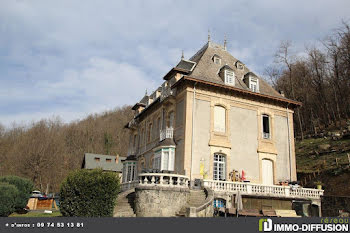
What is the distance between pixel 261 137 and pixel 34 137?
1673 inches

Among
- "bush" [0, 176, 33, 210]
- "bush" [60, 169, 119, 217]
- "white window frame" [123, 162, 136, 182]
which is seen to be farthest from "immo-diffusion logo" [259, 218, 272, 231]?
"white window frame" [123, 162, 136, 182]

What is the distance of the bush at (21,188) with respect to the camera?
1926 centimetres

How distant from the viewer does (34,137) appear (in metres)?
52.0

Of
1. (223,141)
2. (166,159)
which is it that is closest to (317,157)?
(223,141)

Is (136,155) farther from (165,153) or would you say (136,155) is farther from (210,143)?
(210,143)

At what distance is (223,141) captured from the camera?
21.0m

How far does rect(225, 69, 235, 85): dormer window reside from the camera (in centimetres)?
2250

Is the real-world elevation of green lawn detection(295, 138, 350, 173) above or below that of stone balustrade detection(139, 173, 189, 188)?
above

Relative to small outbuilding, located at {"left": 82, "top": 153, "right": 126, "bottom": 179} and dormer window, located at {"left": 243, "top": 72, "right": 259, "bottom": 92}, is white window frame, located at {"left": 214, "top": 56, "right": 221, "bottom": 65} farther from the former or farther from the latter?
small outbuilding, located at {"left": 82, "top": 153, "right": 126, "bottom": 179}

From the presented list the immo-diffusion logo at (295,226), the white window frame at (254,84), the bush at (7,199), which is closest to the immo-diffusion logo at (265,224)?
the immo-diffusion logo at (295,226)

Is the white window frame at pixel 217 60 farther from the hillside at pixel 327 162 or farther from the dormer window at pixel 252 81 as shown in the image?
the hillside at pixel 327 162

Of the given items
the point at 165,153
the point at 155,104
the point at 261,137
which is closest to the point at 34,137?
the point at 155,104

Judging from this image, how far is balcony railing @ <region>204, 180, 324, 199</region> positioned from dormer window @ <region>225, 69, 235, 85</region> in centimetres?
792

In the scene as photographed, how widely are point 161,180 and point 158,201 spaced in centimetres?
108
